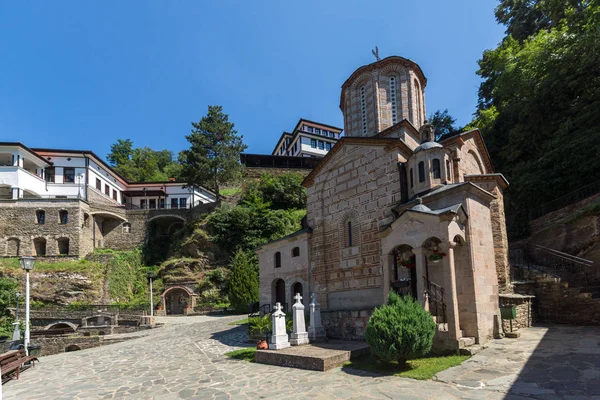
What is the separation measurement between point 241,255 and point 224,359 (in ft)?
59.6

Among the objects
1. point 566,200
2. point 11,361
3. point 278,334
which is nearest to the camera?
point 11,361

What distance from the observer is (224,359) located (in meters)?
11.6

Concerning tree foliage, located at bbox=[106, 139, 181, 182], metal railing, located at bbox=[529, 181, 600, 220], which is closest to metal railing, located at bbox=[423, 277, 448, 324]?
metal railing, located at bbox=[529, 181, 600, 220]

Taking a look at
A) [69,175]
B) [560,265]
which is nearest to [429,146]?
[560,265]

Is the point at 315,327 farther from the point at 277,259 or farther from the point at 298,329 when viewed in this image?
the point at 277,259

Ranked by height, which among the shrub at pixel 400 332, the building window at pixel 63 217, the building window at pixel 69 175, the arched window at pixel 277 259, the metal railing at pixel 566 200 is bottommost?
the shrub at pixel 400 332

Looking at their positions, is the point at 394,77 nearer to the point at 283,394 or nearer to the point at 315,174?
the point at 315,174

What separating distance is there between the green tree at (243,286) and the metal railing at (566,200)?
59.5 feet

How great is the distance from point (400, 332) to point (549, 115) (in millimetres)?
19840

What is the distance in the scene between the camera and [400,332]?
8.08 metres

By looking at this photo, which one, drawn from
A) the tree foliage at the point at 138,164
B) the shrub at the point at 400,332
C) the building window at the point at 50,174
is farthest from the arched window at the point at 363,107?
the tree foliage at the point at 138,164

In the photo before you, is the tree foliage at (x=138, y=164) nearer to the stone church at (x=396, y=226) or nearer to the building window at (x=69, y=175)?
the building window at (x=69, y=175)

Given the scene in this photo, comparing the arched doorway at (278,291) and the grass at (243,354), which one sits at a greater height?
the arched doorway at (278,291)

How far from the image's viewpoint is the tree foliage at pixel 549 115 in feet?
62.0
